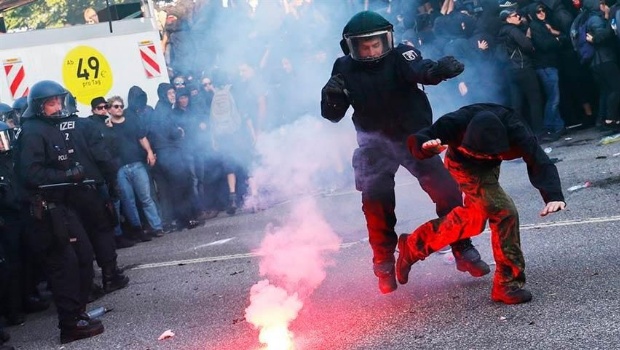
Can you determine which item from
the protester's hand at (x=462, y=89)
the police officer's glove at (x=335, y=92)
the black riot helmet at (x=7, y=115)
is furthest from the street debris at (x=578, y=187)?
the black riot helmet at (x=7, y=115)

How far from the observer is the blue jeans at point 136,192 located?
1125 centimetres

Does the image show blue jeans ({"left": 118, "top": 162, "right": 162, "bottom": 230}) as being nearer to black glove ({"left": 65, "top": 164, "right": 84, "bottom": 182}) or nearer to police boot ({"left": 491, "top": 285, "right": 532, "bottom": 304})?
black glove ({"left": 65, "top": 164, "right": 84, "bottom": 182})

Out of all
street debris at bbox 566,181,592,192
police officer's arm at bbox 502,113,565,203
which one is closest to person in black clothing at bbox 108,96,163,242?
street debris at bbox 566,181,592,192

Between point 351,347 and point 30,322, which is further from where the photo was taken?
point 30,322

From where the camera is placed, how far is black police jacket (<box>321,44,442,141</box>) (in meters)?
Answer: 6.09

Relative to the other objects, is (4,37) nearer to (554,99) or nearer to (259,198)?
(259,198)

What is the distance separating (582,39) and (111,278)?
6702 mm

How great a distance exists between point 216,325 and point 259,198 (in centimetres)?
572

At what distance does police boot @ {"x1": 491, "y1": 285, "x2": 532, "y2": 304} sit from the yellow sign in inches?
299

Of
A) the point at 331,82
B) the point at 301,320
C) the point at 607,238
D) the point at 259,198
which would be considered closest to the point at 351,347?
the point at 301,320

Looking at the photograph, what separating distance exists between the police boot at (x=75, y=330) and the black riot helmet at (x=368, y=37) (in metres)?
2.61

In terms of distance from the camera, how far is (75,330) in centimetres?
660

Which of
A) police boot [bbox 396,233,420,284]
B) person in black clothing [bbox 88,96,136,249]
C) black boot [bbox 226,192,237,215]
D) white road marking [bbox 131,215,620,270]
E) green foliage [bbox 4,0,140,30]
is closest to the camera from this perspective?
police boot [bbox 396,233,420,284]

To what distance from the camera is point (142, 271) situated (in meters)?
9.03
